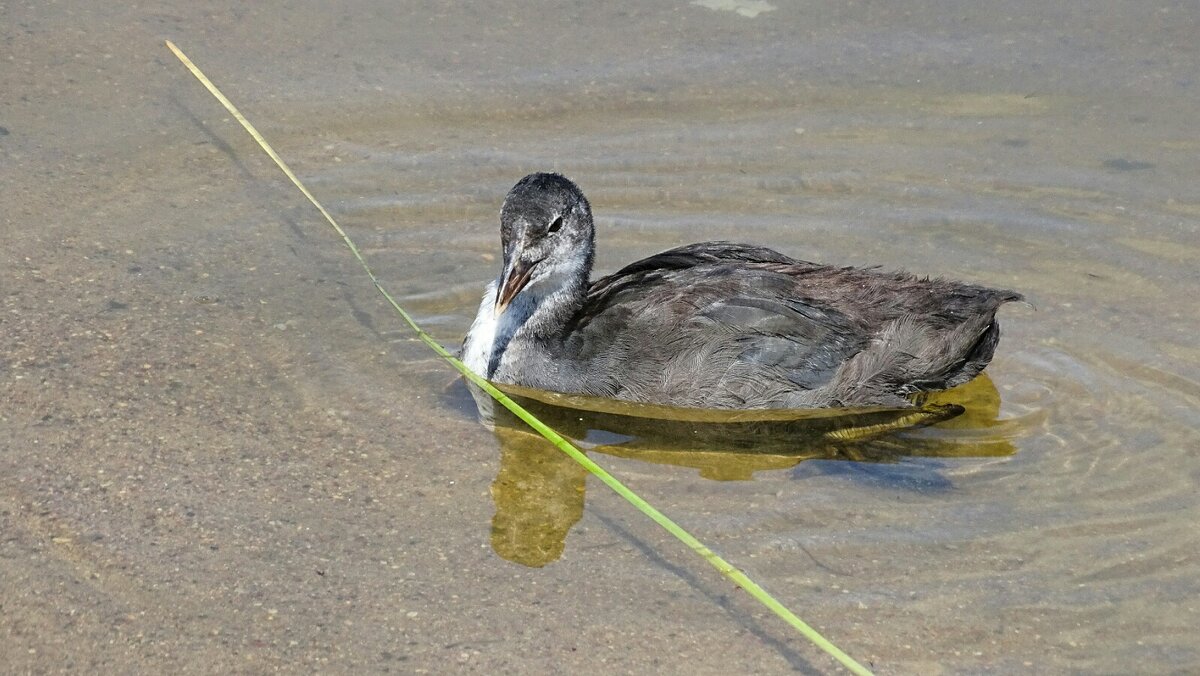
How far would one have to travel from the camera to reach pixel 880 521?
5824mm

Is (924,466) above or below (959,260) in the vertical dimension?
below

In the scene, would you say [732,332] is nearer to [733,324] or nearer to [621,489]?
[733,324]

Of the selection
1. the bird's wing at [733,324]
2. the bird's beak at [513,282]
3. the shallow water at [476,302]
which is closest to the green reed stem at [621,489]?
the shallow water at [476,302]

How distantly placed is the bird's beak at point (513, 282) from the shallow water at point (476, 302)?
19.3 inches

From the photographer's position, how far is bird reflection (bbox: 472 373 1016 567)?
6.15 metres

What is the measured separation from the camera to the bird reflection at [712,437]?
6.15 m

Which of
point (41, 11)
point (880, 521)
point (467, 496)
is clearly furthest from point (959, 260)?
point (41, 11)

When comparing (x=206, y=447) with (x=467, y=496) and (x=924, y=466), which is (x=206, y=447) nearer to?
(x=467, y=496)

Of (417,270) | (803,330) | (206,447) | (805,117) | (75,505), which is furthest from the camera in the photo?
(805,117)

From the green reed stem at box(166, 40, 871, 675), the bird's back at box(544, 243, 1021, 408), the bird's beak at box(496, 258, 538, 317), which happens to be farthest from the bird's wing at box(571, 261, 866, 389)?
the green reed stem at box(166, 40, 871, 675)

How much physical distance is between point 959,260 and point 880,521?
96.3 inches

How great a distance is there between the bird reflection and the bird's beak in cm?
47

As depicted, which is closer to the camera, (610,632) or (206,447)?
(610,632)

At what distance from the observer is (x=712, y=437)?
21.5ft
